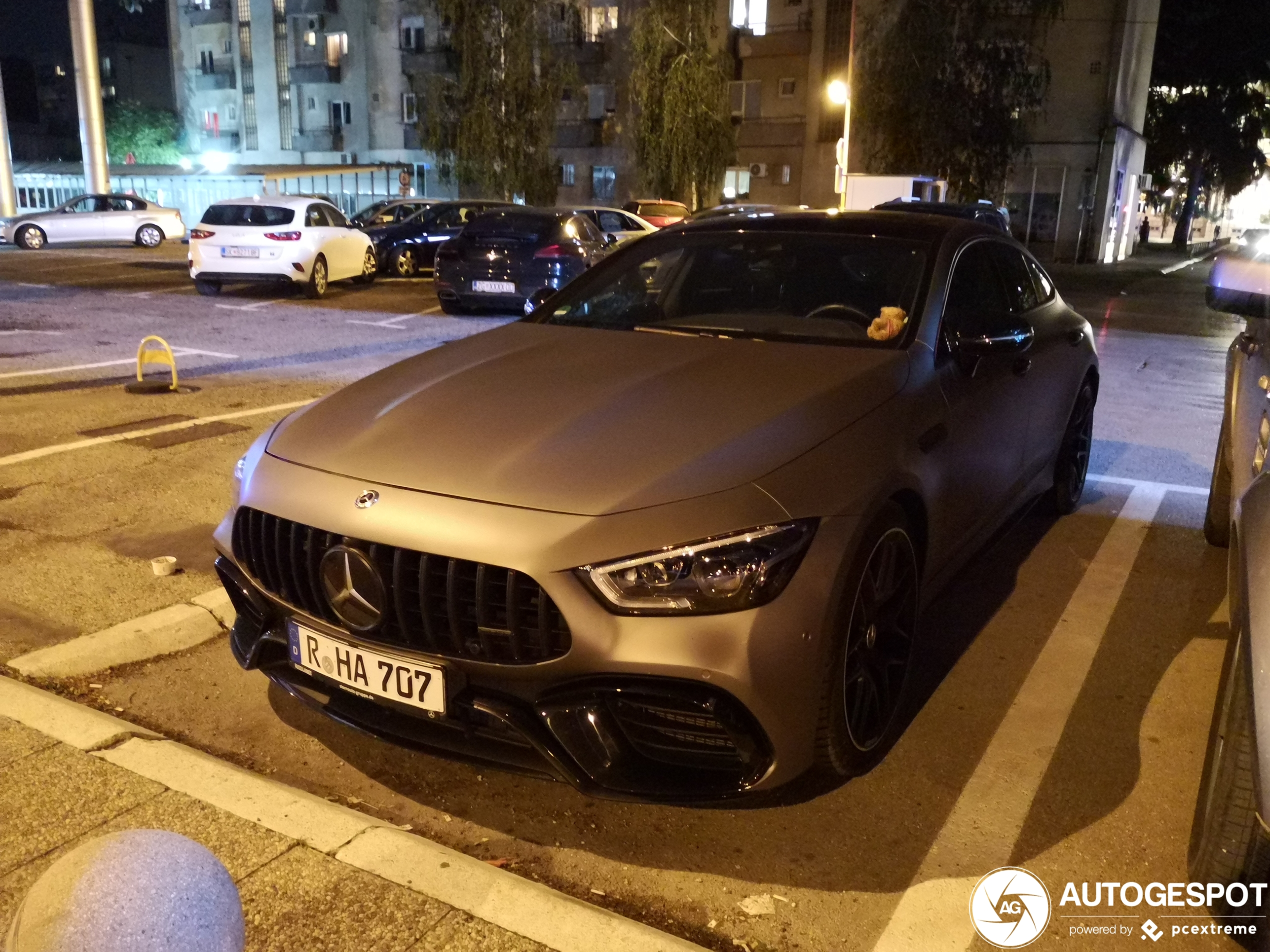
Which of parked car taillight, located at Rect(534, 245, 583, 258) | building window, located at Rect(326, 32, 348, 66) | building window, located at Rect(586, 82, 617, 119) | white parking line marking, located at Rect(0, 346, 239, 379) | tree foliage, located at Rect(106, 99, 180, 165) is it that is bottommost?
white parking line marking, located at Rect(0, 346, 239, 379)

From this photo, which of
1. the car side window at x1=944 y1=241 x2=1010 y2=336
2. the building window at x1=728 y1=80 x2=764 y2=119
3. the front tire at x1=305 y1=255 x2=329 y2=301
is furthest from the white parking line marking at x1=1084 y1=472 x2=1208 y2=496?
the building window at x1=728 y1=80 x2=764 y2=119

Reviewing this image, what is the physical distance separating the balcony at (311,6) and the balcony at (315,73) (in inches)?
75.2

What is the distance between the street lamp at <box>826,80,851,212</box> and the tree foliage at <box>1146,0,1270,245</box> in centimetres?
1556

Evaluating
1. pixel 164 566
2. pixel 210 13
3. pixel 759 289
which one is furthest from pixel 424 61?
pixel 759 289

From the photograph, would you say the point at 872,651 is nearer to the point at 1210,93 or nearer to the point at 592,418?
the point at 592,418

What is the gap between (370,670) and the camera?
9.29 feet

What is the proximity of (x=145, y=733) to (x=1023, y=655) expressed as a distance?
10.3ft

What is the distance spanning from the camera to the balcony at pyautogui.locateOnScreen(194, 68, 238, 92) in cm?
4712

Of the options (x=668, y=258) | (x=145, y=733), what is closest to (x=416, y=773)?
(x=145, y=733)

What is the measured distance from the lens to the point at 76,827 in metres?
2.87

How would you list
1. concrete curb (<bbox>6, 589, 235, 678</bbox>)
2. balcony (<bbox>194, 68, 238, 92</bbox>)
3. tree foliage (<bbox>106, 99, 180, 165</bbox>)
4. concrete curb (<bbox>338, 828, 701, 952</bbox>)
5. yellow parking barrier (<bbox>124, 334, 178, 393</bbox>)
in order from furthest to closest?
1. tree foliage (<bbox>106, 99, 180, 165</bbox>)
2. balcony (<bbox>194, 68, 238, 92</bbox>)
3. yellow parking barrier (<bbox>124, 334, 178, 393</bbox>)
4. concrete curb (<bbox>6, 589, 235, 678</bbox>)
5. concrete curb (<bbox>338, 828, 701, 952</bbox>)

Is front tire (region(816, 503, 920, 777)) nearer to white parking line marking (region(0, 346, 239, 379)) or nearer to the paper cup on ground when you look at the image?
the paper cup on ground

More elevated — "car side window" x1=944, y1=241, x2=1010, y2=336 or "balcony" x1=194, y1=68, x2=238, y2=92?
"balcony" x1=194, y1=68, x2=238, y2=92

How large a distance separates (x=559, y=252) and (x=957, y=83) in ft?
66.4
